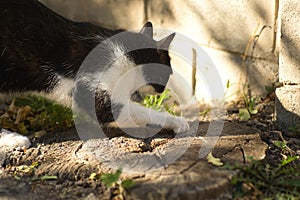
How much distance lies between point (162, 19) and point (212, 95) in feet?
2.85

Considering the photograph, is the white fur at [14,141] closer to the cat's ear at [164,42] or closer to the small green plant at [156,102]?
the small green plant at [156,102]

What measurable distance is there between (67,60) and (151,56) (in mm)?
638

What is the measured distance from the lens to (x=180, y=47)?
464 cm

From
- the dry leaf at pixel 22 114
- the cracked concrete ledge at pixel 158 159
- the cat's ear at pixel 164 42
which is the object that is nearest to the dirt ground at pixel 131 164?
the cracked concrete ledge at pixel 158 159

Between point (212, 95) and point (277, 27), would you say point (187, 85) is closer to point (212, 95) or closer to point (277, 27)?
point (212, 95)

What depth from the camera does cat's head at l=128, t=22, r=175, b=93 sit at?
148 inches

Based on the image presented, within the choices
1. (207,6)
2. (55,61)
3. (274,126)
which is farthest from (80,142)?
(207,6)

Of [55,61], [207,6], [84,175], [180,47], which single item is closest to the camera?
[84,175]

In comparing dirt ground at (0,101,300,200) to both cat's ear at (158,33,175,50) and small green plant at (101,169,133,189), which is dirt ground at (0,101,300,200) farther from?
cat's ear at (158,33,175,50)

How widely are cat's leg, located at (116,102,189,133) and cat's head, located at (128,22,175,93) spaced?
26 centimetres

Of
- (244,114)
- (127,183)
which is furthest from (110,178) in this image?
(244,114)

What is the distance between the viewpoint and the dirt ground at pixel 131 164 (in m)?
2.58

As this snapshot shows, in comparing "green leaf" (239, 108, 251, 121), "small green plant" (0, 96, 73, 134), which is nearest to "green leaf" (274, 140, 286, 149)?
"green leaf" (239, 108, 251, 121)

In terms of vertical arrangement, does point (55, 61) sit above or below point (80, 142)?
above
